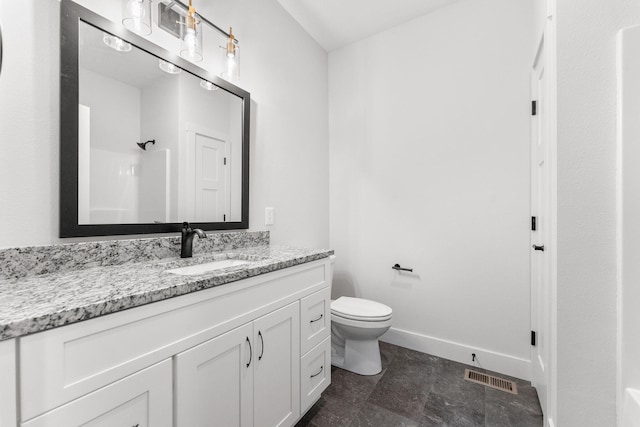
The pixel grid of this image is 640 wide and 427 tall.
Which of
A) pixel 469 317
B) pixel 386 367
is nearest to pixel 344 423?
pixel 386 367

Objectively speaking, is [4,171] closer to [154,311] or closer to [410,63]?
[154,311]

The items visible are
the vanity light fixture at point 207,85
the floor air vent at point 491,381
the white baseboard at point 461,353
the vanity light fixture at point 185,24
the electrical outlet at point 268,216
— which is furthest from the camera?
the electrical outlet at point 268,216

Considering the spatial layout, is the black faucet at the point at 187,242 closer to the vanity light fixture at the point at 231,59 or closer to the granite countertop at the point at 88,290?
the granite countertop at the point at 88,290

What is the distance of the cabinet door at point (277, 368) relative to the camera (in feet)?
3.75

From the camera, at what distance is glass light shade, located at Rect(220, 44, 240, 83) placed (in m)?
1.63

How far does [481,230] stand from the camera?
200cm

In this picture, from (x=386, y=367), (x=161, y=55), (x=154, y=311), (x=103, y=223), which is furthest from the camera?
(x=386, y=367)

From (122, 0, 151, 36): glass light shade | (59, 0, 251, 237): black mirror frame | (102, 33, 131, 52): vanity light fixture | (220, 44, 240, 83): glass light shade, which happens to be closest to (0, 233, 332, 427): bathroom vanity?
(59, 0, 251, 237): black mirror frame

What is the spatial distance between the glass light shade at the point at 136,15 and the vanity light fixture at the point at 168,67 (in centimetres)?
14

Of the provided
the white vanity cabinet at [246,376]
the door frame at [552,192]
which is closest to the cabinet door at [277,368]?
the white vanity cabinet at [246,376]

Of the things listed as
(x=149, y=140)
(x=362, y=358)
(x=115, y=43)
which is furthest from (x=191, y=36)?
(x=362, y=358)

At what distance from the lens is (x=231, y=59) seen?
1637 millimetres

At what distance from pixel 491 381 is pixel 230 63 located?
8.39 feet

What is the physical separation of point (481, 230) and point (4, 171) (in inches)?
96.6
